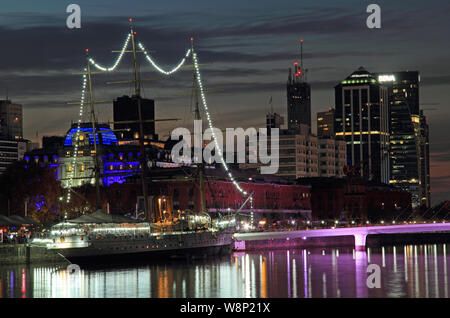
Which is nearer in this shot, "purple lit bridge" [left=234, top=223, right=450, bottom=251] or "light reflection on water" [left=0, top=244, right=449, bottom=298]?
"light reflection on water" [left=0, top=244, right=449, bottom=298]

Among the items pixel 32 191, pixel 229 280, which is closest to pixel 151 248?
pixel 32 191

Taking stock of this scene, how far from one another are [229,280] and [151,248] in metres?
36.3

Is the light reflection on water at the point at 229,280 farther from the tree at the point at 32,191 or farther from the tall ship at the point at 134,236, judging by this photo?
the tree at the point at 32,191

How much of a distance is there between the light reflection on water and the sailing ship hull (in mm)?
4550

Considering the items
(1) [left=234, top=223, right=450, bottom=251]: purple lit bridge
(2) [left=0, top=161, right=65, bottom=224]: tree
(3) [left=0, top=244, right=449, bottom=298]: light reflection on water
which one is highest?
(2) [left=0, top=161, right=65, bottom=224]: tree

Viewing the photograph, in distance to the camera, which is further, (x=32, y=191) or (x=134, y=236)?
(x=32, y=191)

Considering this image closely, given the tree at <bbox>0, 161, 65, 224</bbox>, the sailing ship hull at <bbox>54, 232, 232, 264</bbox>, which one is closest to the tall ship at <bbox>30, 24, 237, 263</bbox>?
the sailing ship hull at <bbox>54, 232, 232, 264</bbox>

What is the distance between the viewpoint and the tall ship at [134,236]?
397 feet

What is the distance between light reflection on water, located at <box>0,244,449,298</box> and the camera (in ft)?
273

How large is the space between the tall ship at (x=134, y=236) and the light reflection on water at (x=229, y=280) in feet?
17.1

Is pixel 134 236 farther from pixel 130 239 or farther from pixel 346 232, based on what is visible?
pixel 346 232

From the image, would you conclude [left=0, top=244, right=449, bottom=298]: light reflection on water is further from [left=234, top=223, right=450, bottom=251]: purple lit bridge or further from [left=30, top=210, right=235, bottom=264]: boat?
[left=234, top=223, right=450, bottom=251]: purple lit bridge

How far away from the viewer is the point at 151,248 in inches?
5157
